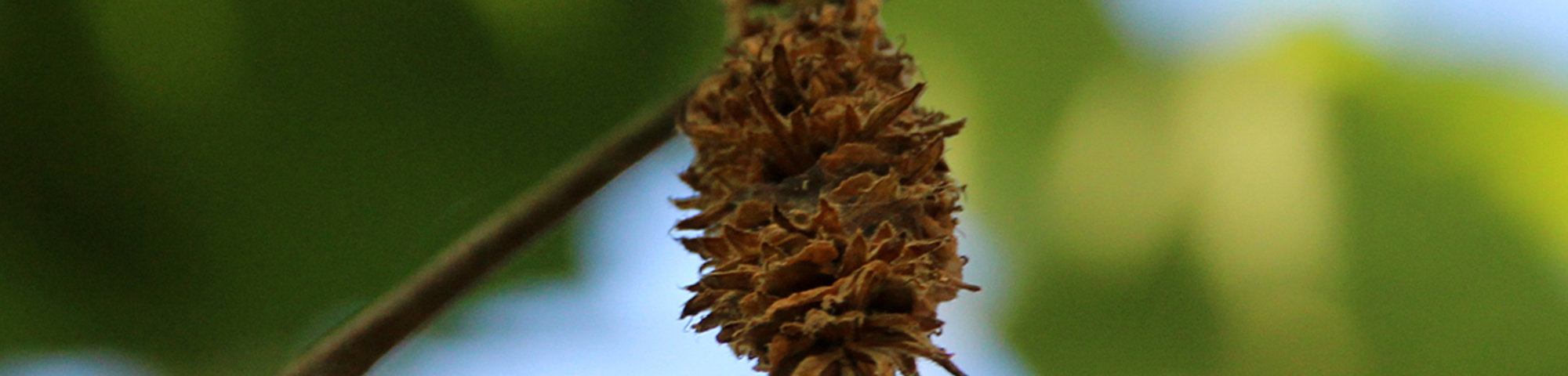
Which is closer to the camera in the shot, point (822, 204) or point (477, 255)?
point (822, 204)

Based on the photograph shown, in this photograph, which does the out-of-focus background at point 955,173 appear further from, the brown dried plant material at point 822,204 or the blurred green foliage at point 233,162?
the brown dried plant material at point 822,204

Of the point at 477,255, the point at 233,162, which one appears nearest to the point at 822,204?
the point at 477,255

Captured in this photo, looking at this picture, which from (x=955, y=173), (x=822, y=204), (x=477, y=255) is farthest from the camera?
(x=955, y=173)

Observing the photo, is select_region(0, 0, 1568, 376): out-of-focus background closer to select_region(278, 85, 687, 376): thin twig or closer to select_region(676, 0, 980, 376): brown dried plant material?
select_region(278, 85, 687, 376): thin twig

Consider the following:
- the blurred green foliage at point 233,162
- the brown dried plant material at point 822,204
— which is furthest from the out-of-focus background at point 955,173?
the brown dried plant material at point 822,204

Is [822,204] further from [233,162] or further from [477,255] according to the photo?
[233,162]

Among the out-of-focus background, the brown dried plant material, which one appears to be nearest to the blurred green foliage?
the out-of-focus background
